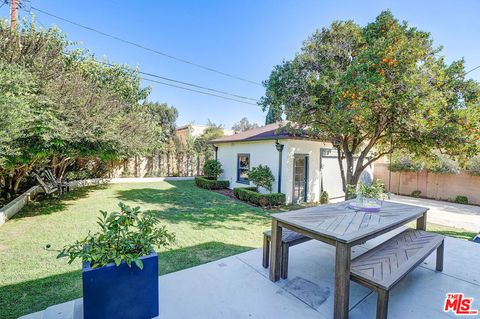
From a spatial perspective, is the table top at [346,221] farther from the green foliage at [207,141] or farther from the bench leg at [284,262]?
the green foliage at [207,141]

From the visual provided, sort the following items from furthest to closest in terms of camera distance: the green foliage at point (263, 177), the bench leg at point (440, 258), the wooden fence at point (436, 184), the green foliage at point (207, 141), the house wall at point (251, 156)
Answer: the green foliage at point (207, 141) → the wooden fence at point (436, 184) → the house wall at point (251, 156) → the green foliage at point (263, 177) → the bench leg at point (440, 258)

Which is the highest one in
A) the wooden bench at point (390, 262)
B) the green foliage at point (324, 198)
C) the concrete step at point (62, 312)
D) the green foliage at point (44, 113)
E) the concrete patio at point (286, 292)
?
the green foliage at point (44, 113)

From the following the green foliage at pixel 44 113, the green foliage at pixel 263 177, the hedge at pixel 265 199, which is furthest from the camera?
the green foliage at pixel 263 177

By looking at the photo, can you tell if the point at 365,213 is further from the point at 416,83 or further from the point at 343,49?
the point at 343,49

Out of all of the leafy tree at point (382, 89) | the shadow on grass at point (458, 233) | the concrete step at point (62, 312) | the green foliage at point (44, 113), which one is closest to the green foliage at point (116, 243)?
the concrete step at point (62, 312)

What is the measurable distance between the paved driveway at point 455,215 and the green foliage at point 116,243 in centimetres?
834

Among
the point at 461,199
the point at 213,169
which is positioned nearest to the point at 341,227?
the point at 213,169

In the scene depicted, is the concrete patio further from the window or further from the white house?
the window

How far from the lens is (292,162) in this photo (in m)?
8.82

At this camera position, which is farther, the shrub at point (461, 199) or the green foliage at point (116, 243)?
the shrub at point (461, 199)

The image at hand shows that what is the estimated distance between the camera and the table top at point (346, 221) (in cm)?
255

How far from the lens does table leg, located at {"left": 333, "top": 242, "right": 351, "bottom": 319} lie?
7.59 ft

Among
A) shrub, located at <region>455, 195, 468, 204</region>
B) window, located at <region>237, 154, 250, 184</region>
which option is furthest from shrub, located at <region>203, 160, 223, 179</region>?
shrub, located at <region>455, 195, 468, 204</region>

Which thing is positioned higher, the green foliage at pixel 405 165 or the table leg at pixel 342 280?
the green foliage at pixel 405 165
